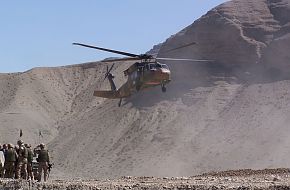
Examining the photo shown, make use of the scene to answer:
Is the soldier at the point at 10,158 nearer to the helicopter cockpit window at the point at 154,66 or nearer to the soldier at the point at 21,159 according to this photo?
the soldier at the point at 21,159

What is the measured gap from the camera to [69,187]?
67.4 feet

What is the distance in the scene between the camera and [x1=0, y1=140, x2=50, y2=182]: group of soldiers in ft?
77.7

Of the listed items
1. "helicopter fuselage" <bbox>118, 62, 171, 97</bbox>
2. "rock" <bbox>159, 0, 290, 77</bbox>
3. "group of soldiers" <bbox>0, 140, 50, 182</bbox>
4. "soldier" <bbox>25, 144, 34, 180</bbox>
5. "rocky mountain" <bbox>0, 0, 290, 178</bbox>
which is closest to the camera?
"group of soldiers" <bbox>0, 140, 50, 182</bbox>

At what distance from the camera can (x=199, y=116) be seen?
2771 inches

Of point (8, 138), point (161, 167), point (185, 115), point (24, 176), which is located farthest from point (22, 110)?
point (24, 176)

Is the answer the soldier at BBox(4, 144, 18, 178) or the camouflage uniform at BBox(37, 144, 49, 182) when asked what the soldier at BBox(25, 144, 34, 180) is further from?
the soldier at BBox(4, 144, 18, 178)

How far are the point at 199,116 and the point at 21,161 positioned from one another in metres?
47.7

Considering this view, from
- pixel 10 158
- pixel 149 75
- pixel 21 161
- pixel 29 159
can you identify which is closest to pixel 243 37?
pixel 149 75

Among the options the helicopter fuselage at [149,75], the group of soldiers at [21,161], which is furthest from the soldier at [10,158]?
the helicopter fuselage at [149,75]

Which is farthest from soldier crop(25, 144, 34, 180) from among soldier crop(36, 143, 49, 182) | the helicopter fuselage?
the helicopter fuselage

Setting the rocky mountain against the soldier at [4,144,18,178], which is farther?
the rocky mountain

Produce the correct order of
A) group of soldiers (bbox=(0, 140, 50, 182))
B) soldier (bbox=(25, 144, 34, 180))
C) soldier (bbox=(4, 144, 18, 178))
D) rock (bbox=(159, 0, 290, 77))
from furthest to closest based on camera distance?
rock (bbox=(159, 0, 290, 77)), soldier (bbox=(25, 144, 34, 180)), group of soldiers (bbox=(0, 140, 50, 182)), soldier (bbox=(4, 144, 18, 178))

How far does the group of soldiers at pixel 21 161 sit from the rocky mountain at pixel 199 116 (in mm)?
29812

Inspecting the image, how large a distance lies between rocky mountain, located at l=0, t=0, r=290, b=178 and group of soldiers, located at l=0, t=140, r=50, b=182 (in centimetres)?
2981
